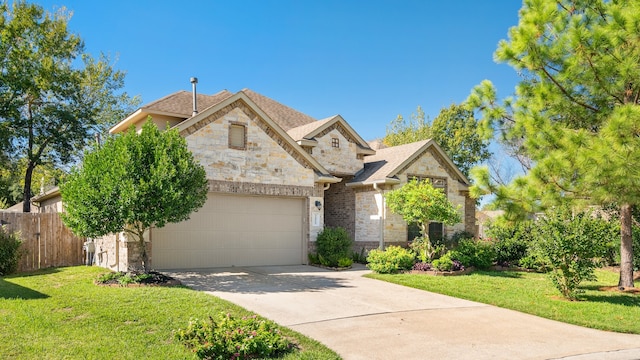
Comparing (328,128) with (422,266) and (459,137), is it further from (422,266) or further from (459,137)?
(459,137)

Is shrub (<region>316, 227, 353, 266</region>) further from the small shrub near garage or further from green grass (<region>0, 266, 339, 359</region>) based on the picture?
green grass (<region>0, 266, 339, 359</region>)

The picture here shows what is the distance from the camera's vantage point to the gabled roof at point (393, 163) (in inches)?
723

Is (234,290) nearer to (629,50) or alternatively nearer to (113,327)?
(113,327)

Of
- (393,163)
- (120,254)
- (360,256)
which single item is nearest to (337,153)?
(393,163)

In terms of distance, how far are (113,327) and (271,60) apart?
16008 millimetres

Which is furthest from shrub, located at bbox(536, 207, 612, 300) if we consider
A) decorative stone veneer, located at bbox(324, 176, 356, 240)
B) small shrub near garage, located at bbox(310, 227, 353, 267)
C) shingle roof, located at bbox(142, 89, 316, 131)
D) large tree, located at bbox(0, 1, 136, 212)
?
large tree, located at bbox(0, 1, 136, 212)

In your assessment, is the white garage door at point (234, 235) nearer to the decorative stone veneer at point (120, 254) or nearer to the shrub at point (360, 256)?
the decorative stone veneer at point (120, 254)

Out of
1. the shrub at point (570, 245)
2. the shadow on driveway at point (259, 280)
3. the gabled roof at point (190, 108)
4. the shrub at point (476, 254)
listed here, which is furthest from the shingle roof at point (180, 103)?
the shrub at point (570, 245)

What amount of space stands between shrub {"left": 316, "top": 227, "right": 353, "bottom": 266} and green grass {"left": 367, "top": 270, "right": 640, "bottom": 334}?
204 centimetres

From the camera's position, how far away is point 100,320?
7715 mm

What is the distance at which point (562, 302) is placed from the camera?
417 inches

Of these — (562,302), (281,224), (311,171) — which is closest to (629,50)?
(562,302)

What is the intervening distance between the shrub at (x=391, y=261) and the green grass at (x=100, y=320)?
21.7 ft

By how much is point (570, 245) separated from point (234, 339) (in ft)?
26.3
